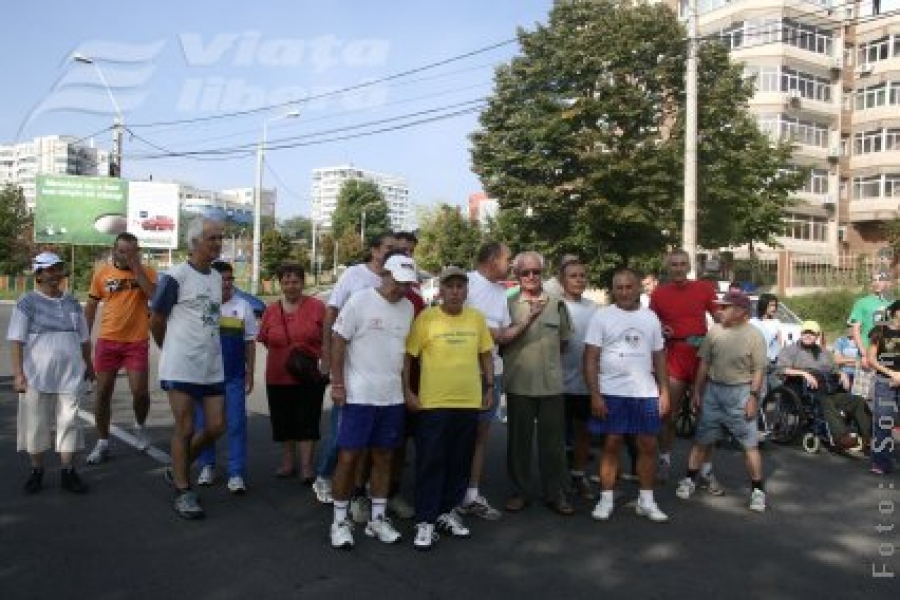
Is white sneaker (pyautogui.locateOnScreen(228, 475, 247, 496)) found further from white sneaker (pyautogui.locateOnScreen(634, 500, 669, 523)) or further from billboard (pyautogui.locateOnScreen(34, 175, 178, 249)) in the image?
billboard (pyautogui.locateOnScreen(34, 175, 178, 249))

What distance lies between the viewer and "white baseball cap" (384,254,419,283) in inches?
193

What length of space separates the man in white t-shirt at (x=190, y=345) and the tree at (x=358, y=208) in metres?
81.7

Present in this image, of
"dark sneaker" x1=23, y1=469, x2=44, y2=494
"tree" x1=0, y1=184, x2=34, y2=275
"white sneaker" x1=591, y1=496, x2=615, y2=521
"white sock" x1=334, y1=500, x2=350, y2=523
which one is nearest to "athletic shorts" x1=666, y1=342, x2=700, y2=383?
"white sneaker" x1=591, y1=496, x2=615, y2=521

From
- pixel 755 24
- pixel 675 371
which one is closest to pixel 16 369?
pixel 675 371

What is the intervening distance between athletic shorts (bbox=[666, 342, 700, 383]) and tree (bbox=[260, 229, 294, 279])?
143ft

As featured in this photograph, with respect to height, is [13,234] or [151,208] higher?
[151,208]

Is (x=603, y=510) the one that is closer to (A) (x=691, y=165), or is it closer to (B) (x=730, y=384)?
(B) (x=730, y=384)

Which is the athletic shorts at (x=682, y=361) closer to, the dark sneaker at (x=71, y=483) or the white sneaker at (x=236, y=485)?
the white sneaker at (x=236, y=485)

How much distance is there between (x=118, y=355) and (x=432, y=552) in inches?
145

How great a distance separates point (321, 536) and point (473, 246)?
4545 centimetres

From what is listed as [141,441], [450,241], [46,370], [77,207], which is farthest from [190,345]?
[450,241]

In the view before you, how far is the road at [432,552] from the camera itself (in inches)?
169

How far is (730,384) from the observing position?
6.30 metres

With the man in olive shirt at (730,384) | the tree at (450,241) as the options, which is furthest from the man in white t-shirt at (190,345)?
the tree at (450,241)
